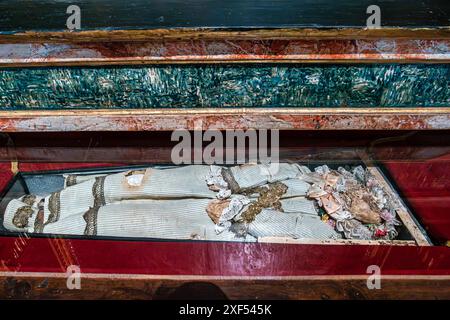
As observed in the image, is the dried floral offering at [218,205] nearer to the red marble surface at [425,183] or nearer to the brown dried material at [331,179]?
the brown dried material at [331,179]

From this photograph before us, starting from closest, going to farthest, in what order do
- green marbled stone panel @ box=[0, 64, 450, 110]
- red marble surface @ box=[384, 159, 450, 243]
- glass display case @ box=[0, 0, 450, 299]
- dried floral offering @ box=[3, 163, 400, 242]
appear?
glass display case @ box=[0, 0, 450, 299], green marbled stone panel @ box=[0, 64, 450, 110], dried floral offering @ box=[3, 163, 400, 242], red marble surface @ box=[384, 159, 450, 243]

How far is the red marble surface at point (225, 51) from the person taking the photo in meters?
1.41

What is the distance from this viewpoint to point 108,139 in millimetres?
2006

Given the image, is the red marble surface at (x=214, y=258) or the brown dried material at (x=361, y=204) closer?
the red marble surface at (x=214, y=258)

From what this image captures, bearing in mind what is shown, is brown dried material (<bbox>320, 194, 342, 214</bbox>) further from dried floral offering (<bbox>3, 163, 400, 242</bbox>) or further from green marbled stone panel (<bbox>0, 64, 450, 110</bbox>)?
green marbled stone panel (<bbox>0, 64, 450, 110</bbox>)

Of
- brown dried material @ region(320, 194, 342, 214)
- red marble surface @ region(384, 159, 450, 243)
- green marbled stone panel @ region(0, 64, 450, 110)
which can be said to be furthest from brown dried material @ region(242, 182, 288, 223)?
red marble surface @ region(384, 159, 450, 243)

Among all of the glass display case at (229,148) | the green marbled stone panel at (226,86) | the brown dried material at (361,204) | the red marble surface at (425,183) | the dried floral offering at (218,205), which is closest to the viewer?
the glass display case at (229,148)

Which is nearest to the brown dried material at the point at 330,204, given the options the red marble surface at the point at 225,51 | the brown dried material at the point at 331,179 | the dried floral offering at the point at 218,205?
the dried floral offering at the point at 218,205

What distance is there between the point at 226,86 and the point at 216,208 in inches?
25.5

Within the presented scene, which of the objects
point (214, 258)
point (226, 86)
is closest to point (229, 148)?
point (226, 86)

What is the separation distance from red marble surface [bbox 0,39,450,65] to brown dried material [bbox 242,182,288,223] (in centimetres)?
79

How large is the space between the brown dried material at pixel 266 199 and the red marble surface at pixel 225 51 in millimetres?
786

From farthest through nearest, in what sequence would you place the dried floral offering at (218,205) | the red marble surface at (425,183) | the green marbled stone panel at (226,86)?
the red marble surface at (425,183) → the dried floral offering at (218,205) → the green marbled stone panel at (226,86)

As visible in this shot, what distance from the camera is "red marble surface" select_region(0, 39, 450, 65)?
55.5 inches
